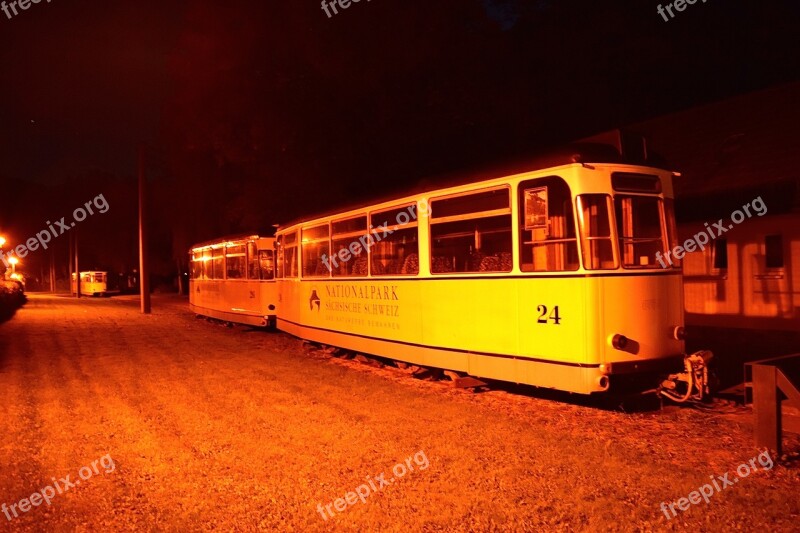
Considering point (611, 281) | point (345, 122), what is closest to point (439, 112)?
point (345, 122)

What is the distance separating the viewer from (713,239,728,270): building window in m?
15.2

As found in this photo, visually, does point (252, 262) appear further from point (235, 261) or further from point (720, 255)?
point (720, 255)

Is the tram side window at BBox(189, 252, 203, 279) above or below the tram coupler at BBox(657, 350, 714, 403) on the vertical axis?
above

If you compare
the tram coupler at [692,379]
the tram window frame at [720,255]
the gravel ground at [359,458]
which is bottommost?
the gravel ground at [359,458]

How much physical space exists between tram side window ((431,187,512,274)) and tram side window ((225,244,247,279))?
34.6 ft

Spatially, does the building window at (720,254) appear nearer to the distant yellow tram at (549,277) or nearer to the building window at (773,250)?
the building window at (773,250)

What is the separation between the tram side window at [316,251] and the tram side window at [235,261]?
17.4 feet

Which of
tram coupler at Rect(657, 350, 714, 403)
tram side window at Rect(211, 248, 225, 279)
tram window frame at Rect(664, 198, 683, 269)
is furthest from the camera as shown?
tram side window at Rect(211, 248, 225, 279)

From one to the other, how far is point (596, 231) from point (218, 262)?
1587 cm

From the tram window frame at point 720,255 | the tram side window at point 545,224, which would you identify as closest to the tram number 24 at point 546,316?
the tram side window at point 545,224

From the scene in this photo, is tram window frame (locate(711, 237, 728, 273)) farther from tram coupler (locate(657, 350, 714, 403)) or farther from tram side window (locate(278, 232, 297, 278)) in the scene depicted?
tram side window (locate(278, 232, 297, 278))

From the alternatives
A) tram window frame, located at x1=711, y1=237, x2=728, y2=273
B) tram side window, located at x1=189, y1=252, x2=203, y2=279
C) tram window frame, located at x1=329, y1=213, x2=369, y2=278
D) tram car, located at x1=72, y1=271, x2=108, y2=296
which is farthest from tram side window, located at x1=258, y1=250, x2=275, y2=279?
tram car, located at x1=72, y1=271, x2=108, y2=296

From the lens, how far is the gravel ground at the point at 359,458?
4.94 m

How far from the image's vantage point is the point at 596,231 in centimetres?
772
